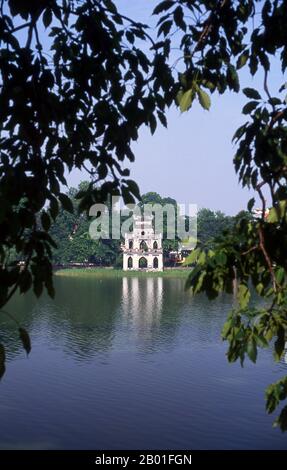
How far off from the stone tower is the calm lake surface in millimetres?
26719

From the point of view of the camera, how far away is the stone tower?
46.2 metres

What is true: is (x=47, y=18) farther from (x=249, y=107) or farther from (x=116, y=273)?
(x=116, y=273)

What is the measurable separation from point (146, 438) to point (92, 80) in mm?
7012

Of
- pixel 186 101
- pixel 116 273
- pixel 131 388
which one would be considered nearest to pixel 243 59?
pixel 186 101

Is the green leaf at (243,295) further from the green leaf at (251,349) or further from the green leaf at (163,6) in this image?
the green leaf at (163,6)

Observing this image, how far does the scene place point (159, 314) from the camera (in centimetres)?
2092

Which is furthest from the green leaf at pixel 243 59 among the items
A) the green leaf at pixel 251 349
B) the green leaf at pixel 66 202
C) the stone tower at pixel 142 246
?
the stone tower at pixel 142 246

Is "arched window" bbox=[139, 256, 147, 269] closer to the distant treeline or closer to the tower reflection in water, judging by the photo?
the distant treeline

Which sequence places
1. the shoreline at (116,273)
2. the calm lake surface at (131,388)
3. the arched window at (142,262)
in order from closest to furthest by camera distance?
the calm lake surface at (131,388), the shoreline at (116,273), the arched window at (142,262)

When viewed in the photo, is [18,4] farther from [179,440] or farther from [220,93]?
[179,440]

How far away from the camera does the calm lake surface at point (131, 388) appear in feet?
28.0

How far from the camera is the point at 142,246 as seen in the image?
155ft

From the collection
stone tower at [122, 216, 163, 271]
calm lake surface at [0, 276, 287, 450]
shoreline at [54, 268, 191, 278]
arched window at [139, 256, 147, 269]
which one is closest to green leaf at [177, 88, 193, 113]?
calm lake surface at [0, 276, 287, 450]

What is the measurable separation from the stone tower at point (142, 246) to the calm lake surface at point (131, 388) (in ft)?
87.7
